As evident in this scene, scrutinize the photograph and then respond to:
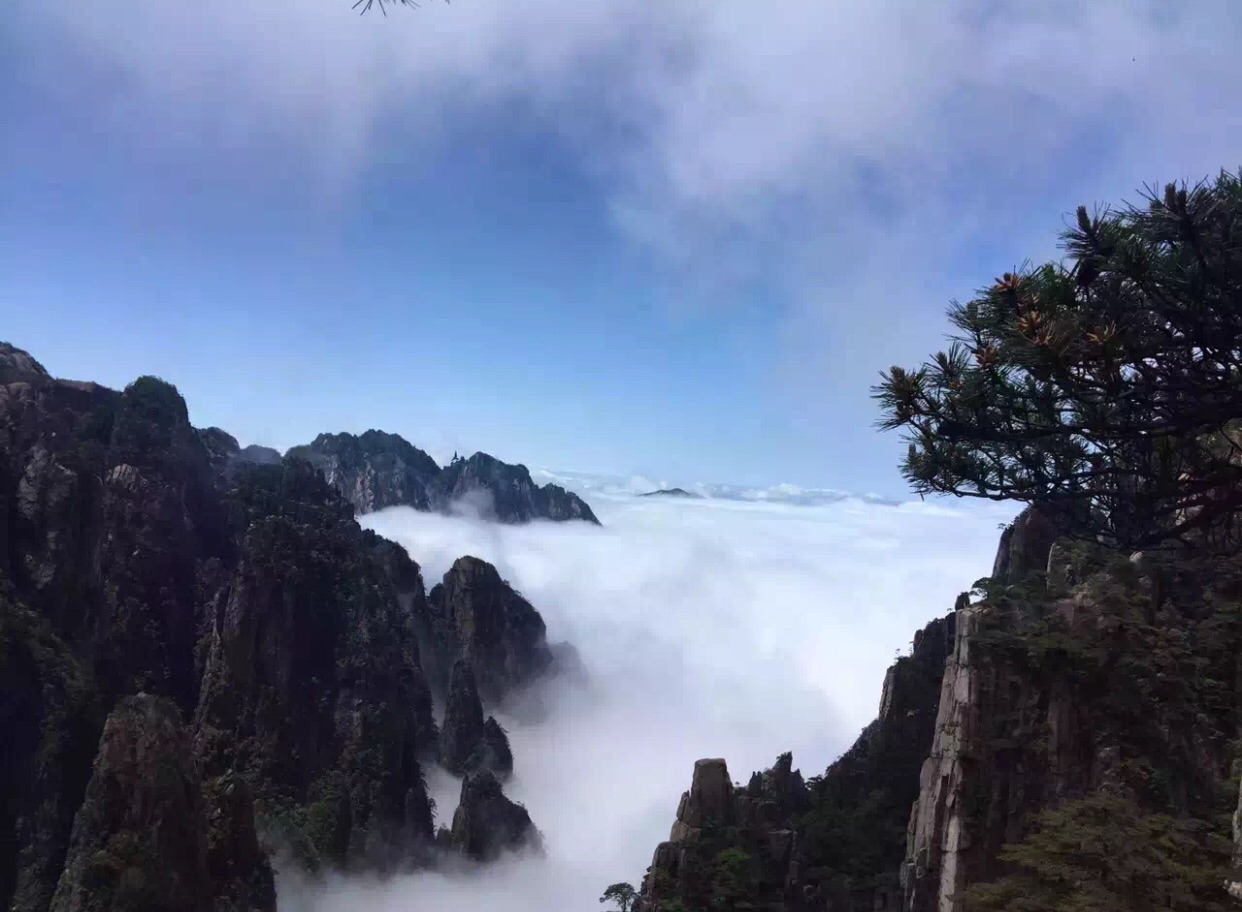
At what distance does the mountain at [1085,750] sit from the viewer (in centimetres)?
727

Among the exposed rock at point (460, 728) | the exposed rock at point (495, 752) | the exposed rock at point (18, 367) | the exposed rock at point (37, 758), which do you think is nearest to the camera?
the exposed rock at point (37, 758)

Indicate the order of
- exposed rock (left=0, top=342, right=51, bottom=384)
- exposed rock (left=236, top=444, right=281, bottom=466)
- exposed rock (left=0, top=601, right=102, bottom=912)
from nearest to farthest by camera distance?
exposed rock (left=0, top=601, right=102, bottom=912), exposed rock (left=0, top=342, right=51, bottom=384), exposed rock (left=236, top=444, right=281, bottom=466)

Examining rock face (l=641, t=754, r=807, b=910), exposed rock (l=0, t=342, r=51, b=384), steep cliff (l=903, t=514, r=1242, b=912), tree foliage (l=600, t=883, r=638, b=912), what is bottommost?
tree foliage (l=600, t=883, r=638, b=912)

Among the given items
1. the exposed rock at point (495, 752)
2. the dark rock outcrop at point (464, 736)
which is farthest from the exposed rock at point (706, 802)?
the exposed rock at point (495, 752)

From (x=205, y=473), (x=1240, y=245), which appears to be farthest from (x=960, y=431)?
(x=205, y=473)

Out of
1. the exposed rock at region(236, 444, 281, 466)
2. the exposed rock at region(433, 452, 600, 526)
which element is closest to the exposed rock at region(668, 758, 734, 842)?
the exposed rock at region(236, 444, 281, 466)

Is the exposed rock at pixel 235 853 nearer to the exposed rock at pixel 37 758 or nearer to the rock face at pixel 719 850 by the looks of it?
the exposed rock at pixel 37 758

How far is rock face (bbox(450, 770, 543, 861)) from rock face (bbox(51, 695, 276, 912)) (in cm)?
2980

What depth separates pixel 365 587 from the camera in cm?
6631

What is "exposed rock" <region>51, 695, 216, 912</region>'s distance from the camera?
2333cm

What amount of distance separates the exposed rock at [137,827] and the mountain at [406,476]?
392 feet

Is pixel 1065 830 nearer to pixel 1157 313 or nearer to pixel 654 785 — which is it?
pixel 1157 313

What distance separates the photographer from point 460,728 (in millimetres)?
69625

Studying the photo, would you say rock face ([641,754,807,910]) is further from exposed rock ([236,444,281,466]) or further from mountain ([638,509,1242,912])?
exposed rock ([236,444,281,466])
